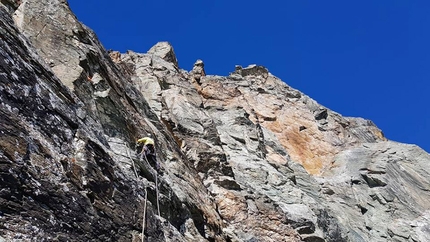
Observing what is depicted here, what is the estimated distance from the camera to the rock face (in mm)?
10211

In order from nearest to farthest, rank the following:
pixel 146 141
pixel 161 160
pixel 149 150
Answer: pixel 149 150
pixel 146 141
pixel 161 160

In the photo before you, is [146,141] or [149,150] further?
[146,141]

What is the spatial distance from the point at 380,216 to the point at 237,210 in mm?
16297

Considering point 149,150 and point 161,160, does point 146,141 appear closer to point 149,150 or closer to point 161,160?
point 149,150

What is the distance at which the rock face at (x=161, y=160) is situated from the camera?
10.2 metres

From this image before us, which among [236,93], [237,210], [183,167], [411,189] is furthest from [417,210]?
[183,167]

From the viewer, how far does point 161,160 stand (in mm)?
18516

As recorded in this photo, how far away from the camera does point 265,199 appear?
23.2 meters

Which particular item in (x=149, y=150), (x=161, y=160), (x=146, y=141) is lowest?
(x=149, y=150)

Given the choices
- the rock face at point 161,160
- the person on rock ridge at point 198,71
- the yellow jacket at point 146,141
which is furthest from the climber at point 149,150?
the person on rock ridge at point 198,71

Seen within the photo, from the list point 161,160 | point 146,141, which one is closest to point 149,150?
point 146,141

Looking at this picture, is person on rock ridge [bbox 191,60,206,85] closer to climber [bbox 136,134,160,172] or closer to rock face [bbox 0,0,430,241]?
rock face [bbox 0,0,430,241]

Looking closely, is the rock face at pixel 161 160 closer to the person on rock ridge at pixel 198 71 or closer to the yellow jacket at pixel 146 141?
the person on rock ridge at pixel 198 71

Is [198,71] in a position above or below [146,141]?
above
